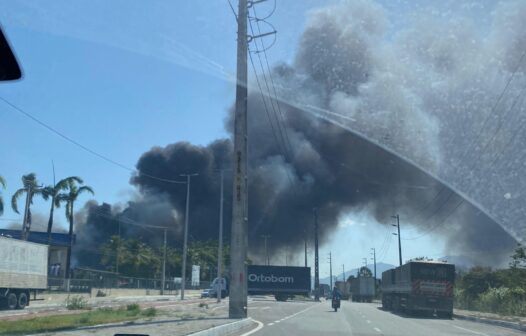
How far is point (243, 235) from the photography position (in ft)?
78.9

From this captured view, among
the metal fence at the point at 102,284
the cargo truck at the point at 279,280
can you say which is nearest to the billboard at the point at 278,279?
the cargo truck at the point at 279,280

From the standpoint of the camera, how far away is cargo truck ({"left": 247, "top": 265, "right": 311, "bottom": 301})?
68.4 metres

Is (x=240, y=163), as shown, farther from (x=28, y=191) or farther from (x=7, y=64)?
(x=28, y=191)

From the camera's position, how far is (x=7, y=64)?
19.4ft

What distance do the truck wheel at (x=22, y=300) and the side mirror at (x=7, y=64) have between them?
3077 cm

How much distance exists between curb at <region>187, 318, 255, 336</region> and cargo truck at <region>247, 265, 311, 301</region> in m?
45.9

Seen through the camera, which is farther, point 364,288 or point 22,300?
point 364,288

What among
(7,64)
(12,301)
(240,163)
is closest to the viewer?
(7,64)

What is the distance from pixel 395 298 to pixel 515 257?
1001 centimetres

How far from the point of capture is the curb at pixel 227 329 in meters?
16.1

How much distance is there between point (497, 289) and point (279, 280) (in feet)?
95.0

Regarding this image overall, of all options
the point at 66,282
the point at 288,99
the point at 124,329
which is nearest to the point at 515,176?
the point at 288,99

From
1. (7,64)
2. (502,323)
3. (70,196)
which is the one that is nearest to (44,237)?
(70,196)

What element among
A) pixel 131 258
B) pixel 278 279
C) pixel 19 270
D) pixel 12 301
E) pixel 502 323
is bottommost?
pixel 502 323
